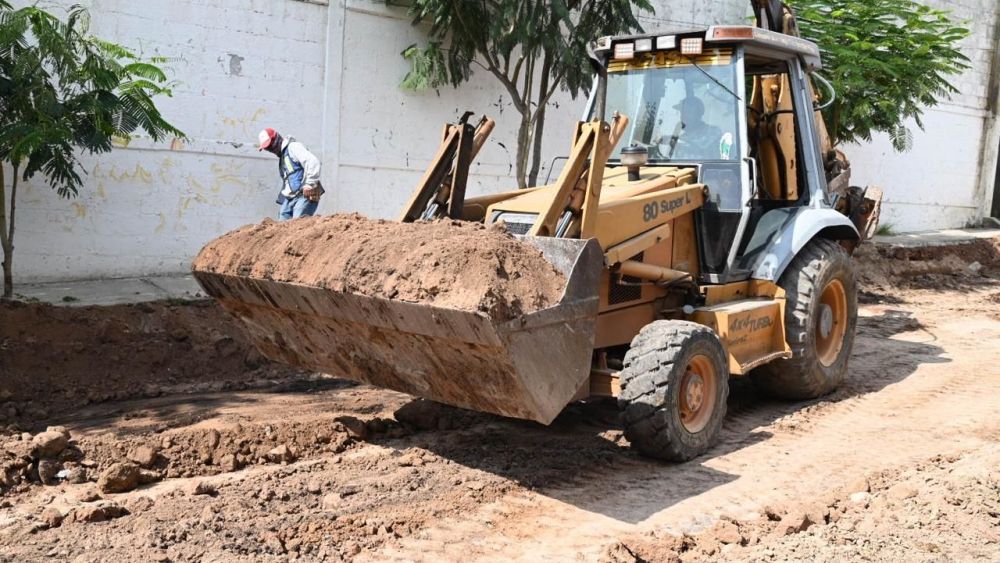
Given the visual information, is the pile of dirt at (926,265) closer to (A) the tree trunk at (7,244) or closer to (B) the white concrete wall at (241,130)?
(B) the white concrete wall at (241,130)

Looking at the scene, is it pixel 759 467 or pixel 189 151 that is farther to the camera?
pixel 189 151

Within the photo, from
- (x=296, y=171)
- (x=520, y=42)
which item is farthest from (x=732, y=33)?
(x=296, y=171)

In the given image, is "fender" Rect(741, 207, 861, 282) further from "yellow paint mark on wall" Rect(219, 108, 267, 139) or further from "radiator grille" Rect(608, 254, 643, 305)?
"yellow paint mark on wall" Rect(219, 108, 267, 139)

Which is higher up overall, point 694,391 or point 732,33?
point 732,33

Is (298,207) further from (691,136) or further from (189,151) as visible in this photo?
(691,136)

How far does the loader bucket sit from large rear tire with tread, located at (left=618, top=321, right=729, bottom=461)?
472 millimetres

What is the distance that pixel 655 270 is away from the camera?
253 inches

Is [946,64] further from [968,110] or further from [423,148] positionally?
[968,110]

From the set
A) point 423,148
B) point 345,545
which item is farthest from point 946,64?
point 345,545

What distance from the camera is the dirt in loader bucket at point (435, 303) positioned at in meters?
4.88

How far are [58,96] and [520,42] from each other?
17.3ft

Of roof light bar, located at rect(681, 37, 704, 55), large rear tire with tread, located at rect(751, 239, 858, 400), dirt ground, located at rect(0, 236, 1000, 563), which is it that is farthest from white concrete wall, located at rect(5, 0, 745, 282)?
large rear tire with tread, located at rect(751, 239, 858, 400)

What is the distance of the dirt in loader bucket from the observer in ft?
16.0

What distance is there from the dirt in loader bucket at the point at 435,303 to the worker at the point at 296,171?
4579 millimetres
